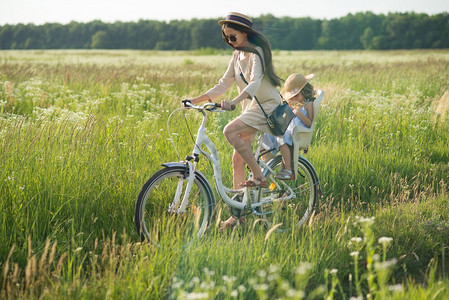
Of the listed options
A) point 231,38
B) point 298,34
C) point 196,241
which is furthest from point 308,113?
point 298,34

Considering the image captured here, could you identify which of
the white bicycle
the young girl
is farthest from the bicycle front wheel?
the young girl

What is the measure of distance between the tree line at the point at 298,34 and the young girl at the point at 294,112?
66.2m

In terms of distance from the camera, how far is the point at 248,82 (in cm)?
438

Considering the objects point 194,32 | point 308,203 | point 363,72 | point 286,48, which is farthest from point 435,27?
point 308,203

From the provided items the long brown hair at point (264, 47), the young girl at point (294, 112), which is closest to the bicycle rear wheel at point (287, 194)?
the young girl at point (294, 112)

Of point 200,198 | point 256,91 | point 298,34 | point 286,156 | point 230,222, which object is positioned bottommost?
point 230,222

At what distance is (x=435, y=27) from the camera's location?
73062 mm

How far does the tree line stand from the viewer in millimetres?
74312

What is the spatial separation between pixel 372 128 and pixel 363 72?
32.8ft

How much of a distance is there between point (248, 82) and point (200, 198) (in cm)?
112

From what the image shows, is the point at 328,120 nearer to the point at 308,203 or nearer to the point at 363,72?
the point at 308,203

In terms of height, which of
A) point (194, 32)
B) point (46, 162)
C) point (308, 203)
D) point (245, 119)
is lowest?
point (308, 203)

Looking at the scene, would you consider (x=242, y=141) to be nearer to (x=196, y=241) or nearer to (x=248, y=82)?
(x=248, y=82)

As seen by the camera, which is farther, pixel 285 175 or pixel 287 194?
pixel 287 194
